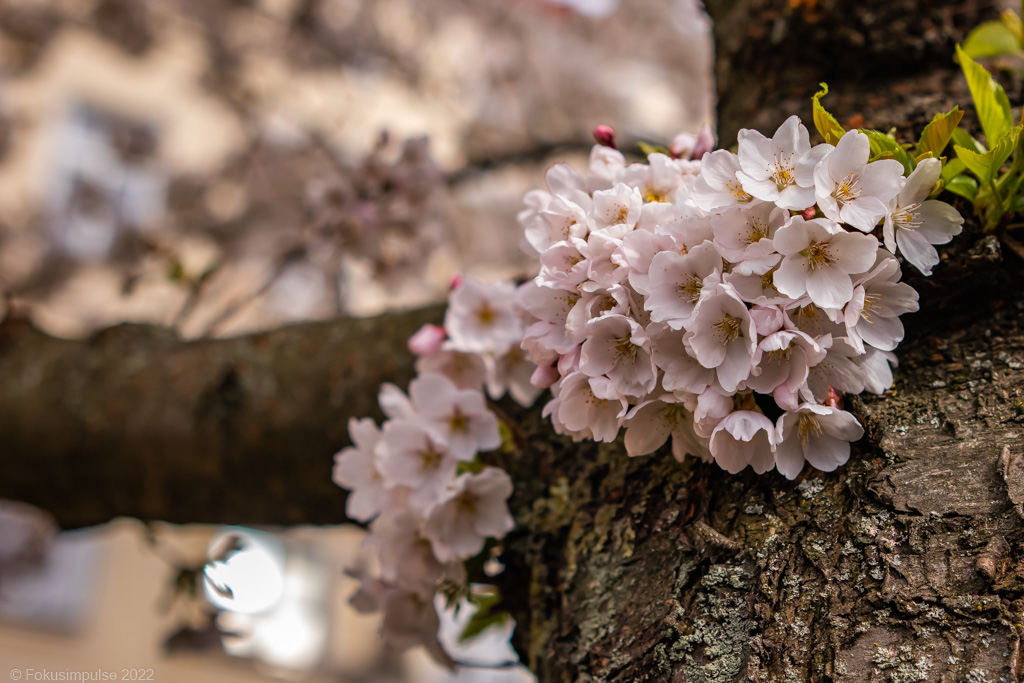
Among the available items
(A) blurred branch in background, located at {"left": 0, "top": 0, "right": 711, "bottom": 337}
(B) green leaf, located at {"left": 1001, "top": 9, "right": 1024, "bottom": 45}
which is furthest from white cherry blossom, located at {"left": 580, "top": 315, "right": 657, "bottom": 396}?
(A) blurred branch in background, located at {"left": 0, "top": 0, "right": 711, "bottom": 337}

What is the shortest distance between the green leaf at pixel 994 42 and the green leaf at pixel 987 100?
20cm

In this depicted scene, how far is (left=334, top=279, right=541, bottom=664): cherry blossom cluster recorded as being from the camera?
93 centimetres

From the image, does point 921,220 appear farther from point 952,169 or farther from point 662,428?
point 662,428

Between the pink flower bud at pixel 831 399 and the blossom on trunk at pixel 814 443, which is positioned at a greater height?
the pink flower bud at pixel 831 399

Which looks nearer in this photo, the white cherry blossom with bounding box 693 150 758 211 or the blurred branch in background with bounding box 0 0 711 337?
the white cherry blossom with bounding box 693 150 758 211

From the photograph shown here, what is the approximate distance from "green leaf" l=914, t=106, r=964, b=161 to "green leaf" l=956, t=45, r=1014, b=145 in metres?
0.10

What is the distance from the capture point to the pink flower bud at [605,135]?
94 cm

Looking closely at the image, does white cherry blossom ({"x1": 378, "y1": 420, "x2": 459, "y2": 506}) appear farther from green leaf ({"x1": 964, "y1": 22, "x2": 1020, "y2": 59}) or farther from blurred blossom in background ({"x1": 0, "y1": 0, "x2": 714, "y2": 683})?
blurred blossom in background ({"x1": 0, "y1": 0, "x2": 714, "y2": 683})

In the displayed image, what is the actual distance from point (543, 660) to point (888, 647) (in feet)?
1.33

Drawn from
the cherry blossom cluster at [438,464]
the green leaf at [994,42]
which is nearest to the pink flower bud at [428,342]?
the cherry blossom cluster at [438,464]

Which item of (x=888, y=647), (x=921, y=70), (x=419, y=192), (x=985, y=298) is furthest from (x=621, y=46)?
(x=888, y=647)

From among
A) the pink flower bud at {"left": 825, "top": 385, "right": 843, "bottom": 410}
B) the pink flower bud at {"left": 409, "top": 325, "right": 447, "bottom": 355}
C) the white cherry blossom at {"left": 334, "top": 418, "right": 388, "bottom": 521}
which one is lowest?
the white cherry blossom at {"left": 334, "top": 418, "right": 388, "bottom": 521}

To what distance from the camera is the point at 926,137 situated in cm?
75

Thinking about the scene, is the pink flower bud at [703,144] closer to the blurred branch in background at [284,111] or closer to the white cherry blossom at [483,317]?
the white cherry blossom at [483,317]
